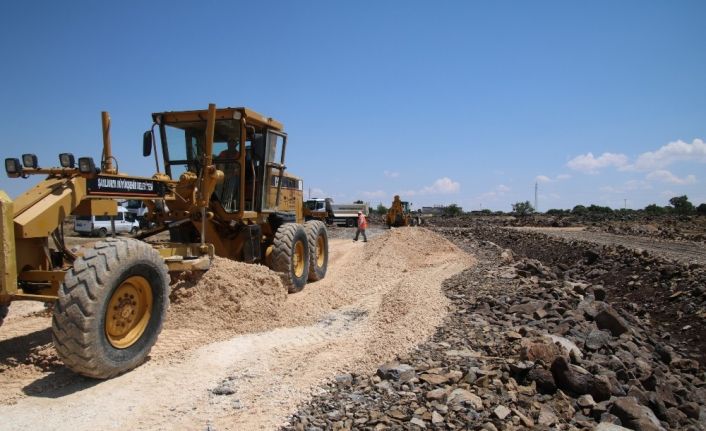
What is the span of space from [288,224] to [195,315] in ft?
10.8

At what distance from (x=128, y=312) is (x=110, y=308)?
0.97ft

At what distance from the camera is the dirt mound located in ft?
19.6

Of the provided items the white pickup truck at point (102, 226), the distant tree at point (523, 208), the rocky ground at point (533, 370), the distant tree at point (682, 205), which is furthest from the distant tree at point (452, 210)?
the rocky ground at point (533, 370)

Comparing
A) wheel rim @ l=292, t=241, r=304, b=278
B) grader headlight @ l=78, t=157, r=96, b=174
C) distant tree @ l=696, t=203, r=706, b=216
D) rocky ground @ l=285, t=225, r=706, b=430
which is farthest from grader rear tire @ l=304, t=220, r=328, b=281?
distant tree @ l=696, t=203, r=706, b=216

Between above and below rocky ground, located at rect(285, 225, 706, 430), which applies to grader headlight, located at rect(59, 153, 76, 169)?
above

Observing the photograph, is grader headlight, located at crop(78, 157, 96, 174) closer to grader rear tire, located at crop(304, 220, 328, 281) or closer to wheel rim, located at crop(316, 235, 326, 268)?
grader rear tire, located at crop(304, 220, 328, 281)

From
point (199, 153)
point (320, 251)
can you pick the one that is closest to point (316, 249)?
point (320, 251)

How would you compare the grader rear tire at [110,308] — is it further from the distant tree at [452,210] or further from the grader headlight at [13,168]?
the distant tree at [452,210]

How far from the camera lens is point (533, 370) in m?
4.67

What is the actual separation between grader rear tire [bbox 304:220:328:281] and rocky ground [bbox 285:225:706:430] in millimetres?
2735

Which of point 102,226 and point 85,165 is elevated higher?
point 85,165

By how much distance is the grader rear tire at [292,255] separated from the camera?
840 cm

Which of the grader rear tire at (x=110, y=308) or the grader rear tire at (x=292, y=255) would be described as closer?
the grader rear tire at (x=110, y=308)

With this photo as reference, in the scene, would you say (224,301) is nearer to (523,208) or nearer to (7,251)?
(7,251)
